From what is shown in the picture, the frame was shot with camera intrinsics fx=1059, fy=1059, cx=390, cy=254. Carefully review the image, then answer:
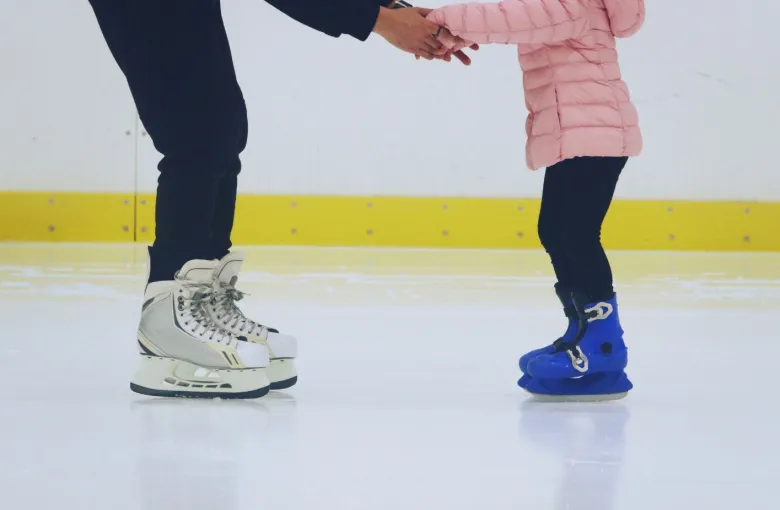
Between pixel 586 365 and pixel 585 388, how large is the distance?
38 millimetres

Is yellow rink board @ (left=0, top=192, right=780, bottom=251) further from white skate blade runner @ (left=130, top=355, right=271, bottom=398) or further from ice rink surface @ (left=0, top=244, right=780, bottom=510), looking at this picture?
white skate blade runner @ (left=130, top=355, right=271, bottom=398)

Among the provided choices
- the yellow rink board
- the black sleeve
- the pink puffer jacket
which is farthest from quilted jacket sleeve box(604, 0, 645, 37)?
the yellow rink board

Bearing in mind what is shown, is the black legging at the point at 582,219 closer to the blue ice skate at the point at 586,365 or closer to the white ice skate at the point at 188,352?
the blue ice skate at the point at 586,365

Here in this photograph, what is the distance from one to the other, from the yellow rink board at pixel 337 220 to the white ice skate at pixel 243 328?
130 inches

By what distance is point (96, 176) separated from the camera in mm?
5051

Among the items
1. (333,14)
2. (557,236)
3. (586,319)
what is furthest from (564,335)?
(333,14)

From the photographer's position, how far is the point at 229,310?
1.66 m

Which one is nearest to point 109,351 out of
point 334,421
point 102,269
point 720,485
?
point 334,421

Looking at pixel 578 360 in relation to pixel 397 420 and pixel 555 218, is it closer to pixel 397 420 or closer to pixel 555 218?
pixel 555 218

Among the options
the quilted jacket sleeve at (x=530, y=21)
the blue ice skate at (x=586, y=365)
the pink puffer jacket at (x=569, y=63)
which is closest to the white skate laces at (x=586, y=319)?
the blue ice skate at (x=586, y=365)

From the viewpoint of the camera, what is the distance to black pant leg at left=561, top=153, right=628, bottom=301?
162 centimetres

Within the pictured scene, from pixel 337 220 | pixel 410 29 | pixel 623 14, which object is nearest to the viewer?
pixel 623 14

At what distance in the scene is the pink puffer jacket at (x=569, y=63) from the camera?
5.25 ft

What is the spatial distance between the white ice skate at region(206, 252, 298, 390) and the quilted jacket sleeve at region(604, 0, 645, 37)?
0.69 meters
